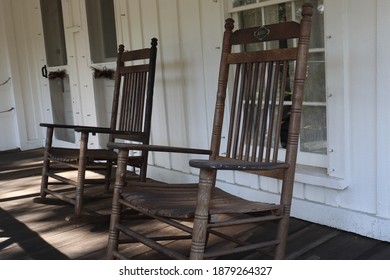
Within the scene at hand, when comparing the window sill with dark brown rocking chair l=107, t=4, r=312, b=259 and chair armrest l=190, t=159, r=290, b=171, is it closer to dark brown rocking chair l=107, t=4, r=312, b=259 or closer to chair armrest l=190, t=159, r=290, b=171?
dark brown rocking chair l=107, t=4, r=312, b=259

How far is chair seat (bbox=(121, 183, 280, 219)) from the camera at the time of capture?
66.1 inches

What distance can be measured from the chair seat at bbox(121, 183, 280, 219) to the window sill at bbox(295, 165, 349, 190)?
2.25 feet

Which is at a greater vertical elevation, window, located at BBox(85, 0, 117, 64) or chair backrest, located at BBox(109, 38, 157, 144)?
window, located at BBox(85, 0, 117, 64)

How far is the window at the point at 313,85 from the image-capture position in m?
2.45

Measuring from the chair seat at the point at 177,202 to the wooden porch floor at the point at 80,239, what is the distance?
1.27ft

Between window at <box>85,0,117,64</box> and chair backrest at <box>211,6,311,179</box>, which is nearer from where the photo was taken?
chair backrest at <box>211,6,311,179</box>

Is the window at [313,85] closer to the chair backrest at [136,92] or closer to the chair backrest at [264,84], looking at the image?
the chair backrest at [264,84]

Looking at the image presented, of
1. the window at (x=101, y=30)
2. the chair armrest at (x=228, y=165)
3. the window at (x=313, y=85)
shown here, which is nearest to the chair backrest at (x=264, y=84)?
the chair armrest at (x=228, y=165)

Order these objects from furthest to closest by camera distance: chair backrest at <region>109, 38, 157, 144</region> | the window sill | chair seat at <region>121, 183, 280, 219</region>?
chair backrest at <region>109, 38, 157, 144</region>
the window sill
chair seat at <region>121, 183, 280, 219</region>

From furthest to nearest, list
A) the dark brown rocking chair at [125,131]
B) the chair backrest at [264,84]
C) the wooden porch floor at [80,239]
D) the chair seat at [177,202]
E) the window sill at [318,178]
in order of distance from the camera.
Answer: the dark brown rocking chair at [125,131] → the window sill at [318,178] → the wooden porch floor at [80,239] → the chair backrest at [264,84] → the chair seat at [177,202]

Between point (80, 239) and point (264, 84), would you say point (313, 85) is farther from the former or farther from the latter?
point (80, 239)

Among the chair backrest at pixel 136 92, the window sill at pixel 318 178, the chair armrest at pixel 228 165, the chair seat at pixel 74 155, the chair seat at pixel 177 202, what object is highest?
the chair backrest at pixel 136 92

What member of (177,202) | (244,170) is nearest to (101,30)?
(177,202)

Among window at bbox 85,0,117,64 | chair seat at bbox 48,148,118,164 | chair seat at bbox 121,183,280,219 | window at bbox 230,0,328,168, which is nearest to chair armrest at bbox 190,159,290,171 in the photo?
chair seat at bbox 121,183,280,219
